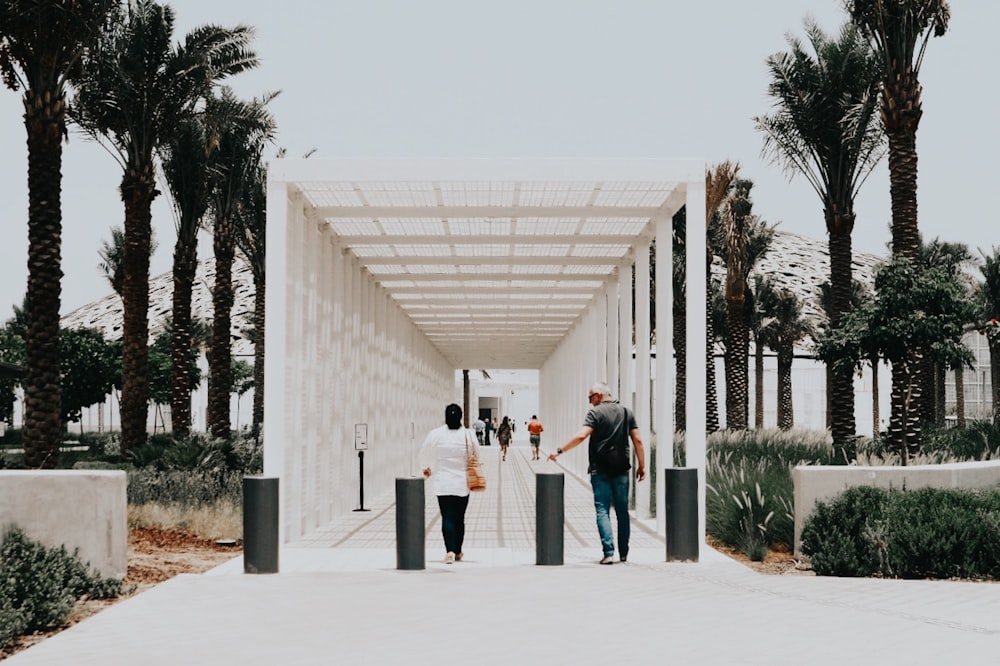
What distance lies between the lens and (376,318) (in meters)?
22.7

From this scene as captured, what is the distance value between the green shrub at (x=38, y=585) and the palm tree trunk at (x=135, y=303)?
14.5 meters

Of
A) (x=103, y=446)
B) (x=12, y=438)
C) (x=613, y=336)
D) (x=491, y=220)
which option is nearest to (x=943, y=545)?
(x=491, y=220)

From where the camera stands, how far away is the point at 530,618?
8.28 m

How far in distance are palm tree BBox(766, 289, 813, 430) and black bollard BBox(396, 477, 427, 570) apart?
46498 millimetres

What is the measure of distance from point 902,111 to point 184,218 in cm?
1652

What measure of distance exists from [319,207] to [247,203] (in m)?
20.0

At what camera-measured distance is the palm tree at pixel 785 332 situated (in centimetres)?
5716

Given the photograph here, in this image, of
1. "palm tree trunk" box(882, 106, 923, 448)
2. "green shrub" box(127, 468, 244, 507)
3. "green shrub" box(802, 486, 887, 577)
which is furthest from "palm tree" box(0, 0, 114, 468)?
"palm tree trunk" box(882, 106, 923, 448)

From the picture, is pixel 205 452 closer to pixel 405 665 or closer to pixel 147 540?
pixel 147 540

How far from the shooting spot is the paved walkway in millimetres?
7074

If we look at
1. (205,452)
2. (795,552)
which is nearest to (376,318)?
(205,452)

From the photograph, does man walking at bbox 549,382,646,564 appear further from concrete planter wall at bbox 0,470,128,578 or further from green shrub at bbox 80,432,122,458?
green shrub at bbox 80,432,122,458

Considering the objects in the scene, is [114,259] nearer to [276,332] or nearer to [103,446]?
[103,446]

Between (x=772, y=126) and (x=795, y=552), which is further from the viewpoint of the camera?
(x=772, y=126)
